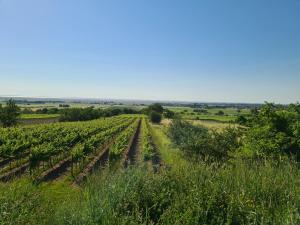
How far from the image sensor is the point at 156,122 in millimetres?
92438

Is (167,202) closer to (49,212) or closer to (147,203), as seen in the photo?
(147,203)

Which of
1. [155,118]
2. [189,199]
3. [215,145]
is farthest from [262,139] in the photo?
[155,118]

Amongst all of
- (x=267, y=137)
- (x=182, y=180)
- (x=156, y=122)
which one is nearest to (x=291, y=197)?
(x=182, y=180)

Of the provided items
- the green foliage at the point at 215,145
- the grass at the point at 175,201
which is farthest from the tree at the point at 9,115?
the grass at the point at 175,201

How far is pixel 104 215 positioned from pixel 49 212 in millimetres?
1507

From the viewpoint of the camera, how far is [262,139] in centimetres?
1608

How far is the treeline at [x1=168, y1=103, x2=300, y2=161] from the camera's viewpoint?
15227mm

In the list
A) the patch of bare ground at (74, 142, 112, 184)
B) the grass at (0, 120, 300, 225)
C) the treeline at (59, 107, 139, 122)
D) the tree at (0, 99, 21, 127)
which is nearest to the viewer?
the grass at (0, 120, 300, 225)

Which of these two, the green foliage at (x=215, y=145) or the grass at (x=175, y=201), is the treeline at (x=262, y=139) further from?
the grass at (x=175, y=201)

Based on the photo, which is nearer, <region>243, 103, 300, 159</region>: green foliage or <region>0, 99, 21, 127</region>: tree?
<region>243, 103, 300, 159</region>: green foliage

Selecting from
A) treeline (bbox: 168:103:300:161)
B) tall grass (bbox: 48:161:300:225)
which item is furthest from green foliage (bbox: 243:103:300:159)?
tall grass (bbox: 48:161:300:225)

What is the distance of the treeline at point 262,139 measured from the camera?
15227mm

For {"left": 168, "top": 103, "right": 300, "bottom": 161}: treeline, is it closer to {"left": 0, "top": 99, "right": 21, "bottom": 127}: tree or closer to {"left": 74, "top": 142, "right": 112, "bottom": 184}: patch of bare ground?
{"left": 74, "top": 142, "right": 112, "bottom": 184}: patch of bare ground

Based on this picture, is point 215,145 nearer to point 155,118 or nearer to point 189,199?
point 189,199
